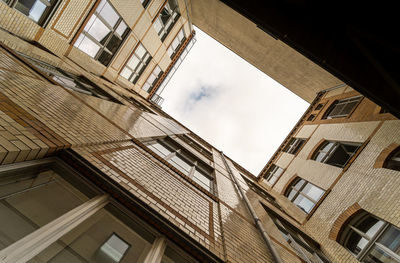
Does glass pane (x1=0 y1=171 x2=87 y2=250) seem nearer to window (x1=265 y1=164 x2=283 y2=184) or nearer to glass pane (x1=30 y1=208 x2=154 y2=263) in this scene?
glass pane (x1=30 y1=208 x2=154 y2=263)

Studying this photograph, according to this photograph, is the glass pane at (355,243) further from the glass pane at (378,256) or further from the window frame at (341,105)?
the window frame at (341,105)

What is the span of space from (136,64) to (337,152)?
37.5ft

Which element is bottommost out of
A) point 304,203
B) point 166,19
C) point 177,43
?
point 304,203

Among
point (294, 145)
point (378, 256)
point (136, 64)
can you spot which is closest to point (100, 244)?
point (378, 256)

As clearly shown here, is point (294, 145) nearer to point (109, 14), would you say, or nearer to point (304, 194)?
point (304, 194)

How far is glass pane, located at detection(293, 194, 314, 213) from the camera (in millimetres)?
9220

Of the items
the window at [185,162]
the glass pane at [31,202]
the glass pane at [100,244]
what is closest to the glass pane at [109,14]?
the window at [185,162]

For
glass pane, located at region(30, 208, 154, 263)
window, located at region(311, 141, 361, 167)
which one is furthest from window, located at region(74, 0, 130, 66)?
window, located at region(311, 141, 361, 167)

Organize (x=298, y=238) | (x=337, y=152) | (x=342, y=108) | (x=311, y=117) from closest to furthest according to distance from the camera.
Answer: (x=298, y=238) < (x=337, y=152) < (x=342, y=108) < (x=311, y=117)

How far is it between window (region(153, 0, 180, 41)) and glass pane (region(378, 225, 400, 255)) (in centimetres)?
1333

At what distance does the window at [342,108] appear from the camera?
10.1 m

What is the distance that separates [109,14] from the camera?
873cm

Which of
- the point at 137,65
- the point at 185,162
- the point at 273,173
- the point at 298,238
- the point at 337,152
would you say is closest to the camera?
the point at 185,162

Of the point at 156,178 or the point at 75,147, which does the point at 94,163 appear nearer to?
the point at 75,147
